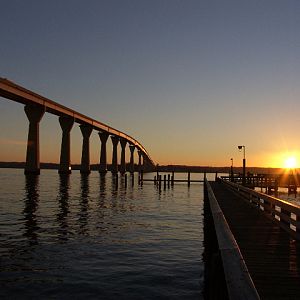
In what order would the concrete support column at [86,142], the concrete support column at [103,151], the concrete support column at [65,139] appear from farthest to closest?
the concrete support column at [103,151], the concrete support column at [86,142], the concrete support column at [65,139]

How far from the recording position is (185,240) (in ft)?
64.2

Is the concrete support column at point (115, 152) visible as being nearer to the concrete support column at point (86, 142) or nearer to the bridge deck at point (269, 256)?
the concrete support column at point (86, 142)

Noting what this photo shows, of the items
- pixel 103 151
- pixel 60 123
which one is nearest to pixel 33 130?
pixel 60 123

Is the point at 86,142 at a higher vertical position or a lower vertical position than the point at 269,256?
higher

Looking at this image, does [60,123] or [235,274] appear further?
[60,123]

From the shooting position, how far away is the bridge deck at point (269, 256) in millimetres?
6898

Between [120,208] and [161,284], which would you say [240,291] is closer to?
[161,284]

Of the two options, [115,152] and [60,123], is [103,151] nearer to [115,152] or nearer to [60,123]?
[115,152]

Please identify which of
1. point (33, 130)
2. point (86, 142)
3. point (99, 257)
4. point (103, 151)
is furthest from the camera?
point (103, 151)

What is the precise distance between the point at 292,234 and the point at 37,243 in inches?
430

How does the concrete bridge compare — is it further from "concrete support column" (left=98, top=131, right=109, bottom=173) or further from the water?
the water

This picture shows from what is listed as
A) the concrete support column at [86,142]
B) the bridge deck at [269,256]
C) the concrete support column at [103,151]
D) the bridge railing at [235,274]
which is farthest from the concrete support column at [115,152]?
the bridge railing at [235,274]

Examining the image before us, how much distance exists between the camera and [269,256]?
9398 millimetres

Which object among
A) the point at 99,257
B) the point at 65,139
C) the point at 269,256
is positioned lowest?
the point at 99,257
